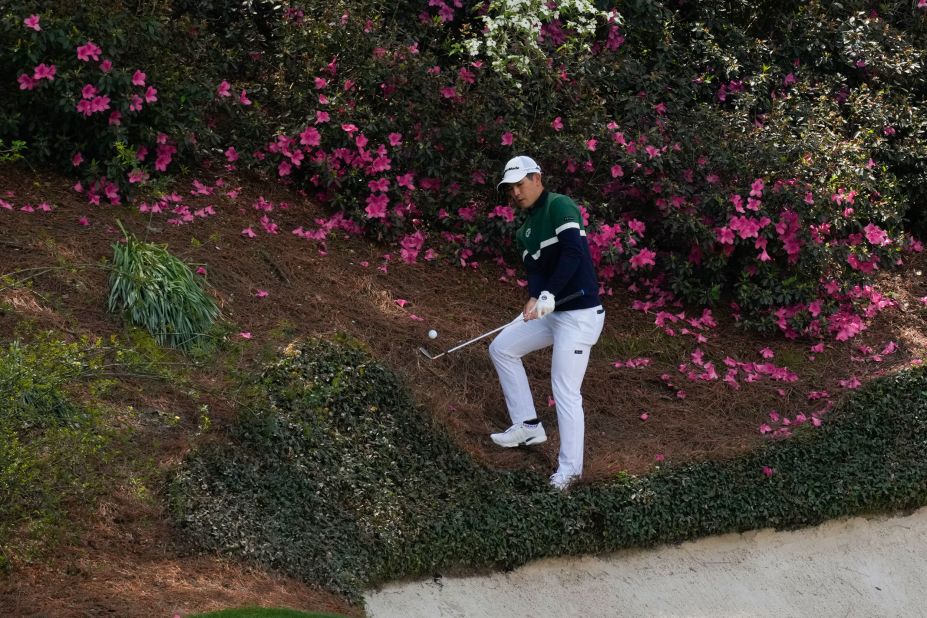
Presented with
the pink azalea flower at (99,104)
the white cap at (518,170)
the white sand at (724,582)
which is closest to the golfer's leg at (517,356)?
the white cap at (518,170)

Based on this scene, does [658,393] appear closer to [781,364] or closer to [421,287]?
[781,364]

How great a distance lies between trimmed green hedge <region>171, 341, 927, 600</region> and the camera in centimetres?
692

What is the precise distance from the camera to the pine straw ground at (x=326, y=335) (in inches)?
256

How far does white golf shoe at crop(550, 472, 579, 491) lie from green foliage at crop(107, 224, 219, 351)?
8.12 feet

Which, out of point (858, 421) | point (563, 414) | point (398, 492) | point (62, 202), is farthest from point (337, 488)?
point (858, 421)

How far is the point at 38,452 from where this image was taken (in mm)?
6102

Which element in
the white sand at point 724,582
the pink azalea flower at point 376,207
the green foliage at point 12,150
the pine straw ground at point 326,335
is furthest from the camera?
the pink azalea flower at point 376,207

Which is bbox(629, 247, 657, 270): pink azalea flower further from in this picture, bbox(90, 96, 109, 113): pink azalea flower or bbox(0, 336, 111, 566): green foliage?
bbox(0, 336, 111, 566): green foliage

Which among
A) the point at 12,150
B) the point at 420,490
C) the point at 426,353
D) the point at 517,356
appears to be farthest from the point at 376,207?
the point at 420,490

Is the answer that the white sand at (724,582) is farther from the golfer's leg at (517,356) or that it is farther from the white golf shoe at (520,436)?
the golfer's leg at (517,356)

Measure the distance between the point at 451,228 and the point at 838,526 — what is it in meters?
3.96

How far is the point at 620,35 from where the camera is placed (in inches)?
447

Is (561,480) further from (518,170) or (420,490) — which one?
(518,170)

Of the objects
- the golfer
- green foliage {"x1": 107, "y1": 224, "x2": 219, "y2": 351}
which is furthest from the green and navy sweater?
green foliage {"x1": 107, "y1": 224, "x2": 219, "y2": 351}
